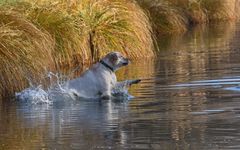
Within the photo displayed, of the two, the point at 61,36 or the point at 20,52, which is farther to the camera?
the point at 61,36

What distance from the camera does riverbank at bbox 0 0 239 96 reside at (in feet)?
48.6

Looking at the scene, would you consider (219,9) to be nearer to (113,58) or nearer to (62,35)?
(62,35)

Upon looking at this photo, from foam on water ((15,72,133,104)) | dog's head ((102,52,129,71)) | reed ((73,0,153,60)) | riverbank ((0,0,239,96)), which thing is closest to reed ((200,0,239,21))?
riverbank ((0,0,239,96))

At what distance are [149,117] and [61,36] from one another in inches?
336

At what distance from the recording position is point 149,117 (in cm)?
1109

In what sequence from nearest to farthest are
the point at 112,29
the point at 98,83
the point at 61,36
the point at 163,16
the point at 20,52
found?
the point at 98,83, the point at 20,52, the point at 61,36, the point at 112,29, the point at 163,16

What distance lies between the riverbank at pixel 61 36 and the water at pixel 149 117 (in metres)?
1.30

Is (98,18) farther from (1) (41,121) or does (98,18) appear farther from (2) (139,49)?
(1) (41,121)

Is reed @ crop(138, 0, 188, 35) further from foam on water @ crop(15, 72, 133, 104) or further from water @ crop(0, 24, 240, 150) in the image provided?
foam on water @ crop(15, 72, 133, 104)

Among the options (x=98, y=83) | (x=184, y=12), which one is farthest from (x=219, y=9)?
(x=98, y=83)

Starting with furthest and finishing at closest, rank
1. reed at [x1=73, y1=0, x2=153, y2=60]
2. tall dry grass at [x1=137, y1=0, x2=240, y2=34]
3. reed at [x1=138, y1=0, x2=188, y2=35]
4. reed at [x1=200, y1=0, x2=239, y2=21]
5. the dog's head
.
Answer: reed at [x1=200, y1=0, x2=239, y2=21] → tall dry grass at [x1=137, y1=0, x2=240, y2=34] → reed at [x1=138, y1=0, x2=188, y2=35] → reed at [x1=73, y1=0, x2=153, y2=60] → the dog's head

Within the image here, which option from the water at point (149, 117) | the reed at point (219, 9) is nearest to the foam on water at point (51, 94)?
the water at point (149, 117)

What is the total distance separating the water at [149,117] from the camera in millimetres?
9219

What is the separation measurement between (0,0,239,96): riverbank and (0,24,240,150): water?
130cm
